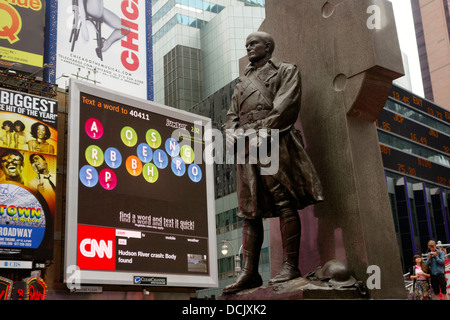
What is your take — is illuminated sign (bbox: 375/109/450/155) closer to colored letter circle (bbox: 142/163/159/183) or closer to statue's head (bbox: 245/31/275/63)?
colored letter circle (bbox: 142/163/159/183)

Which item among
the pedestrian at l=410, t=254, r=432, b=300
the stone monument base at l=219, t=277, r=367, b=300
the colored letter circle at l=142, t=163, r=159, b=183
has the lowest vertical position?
the stone monument base at l=219, t=277, r=367, b=300

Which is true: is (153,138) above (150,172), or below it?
above

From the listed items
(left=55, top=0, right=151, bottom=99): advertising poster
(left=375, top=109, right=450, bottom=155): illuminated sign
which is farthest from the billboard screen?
(left=375, top=109, right=450, bottom=155): illuminated sign

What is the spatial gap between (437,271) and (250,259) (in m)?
4.74

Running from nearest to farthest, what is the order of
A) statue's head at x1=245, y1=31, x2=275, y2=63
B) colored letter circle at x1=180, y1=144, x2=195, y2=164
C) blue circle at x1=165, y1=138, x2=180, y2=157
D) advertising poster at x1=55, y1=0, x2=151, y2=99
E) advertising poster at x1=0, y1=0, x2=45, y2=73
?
1. statue's head at x1=245, y1=31, x2=275, y2=63
2. blue circle at x1=165, y1=138, x2=180, y2=157
3. colored letter circle at x1=180, y1=144, x2=195, y2=164
4. advertising poster at x1=0, y1=0, x2=45, y2=73
5. advertising poster at x1=55, y1=0, x2=151, y2=99

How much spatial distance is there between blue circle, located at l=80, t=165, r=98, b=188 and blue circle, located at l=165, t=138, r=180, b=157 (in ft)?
11.4

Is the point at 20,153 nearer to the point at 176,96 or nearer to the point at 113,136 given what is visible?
the point at 113,136

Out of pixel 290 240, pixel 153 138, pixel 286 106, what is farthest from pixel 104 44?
pixel 290 240

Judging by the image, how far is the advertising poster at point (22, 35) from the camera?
2230 cm

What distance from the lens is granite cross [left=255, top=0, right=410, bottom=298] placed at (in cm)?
452

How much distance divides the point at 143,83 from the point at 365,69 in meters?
23.7

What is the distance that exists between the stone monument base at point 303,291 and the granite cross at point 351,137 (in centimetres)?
26

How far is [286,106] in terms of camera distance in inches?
181

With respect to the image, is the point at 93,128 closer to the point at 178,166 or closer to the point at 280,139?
the point at 178,166
